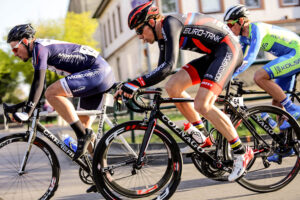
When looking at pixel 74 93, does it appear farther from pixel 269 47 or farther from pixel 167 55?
pixel 269 47

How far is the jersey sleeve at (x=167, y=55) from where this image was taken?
A: 3.67 m

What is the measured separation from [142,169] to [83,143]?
2.33 feet

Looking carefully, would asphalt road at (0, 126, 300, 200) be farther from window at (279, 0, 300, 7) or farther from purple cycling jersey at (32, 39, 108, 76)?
window at (279, 0, 300, 7)

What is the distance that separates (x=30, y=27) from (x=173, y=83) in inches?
66.3

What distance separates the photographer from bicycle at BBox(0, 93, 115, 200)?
4.27 metres

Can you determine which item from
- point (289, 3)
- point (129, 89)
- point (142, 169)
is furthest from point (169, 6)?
point (129, 89)

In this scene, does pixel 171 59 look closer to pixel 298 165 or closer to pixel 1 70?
pixel 298 165

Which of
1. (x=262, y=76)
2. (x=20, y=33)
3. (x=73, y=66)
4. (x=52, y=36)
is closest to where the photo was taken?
(x=20, y=33)

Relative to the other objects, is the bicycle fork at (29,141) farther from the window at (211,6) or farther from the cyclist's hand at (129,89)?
the window at (211,6)

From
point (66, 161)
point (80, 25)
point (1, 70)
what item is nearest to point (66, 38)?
point (80, 25)

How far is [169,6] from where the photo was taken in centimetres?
2177

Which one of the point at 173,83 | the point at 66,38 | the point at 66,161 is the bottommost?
the point at 66,161

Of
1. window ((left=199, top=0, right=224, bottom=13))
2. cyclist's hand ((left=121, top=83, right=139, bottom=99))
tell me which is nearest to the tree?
window ((left=199, top=0, right=224, bottom=13))

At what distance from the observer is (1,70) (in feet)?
116
